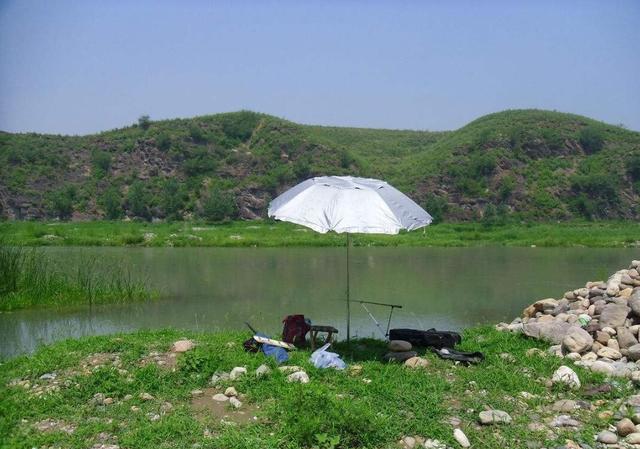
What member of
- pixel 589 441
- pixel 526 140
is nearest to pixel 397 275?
pixel 589 441

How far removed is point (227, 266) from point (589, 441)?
1865 cm

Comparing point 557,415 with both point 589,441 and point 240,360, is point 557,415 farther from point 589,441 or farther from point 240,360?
point 240,360

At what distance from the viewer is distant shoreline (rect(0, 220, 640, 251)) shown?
34.2m

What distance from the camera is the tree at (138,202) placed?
54812 mm

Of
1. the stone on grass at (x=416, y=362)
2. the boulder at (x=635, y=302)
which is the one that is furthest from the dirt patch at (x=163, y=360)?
the boulder at (x=635, y=302)

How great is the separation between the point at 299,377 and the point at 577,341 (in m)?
3.70

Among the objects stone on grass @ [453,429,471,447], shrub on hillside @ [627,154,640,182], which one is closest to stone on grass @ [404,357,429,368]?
stone on grass @ [453,429,471,447]

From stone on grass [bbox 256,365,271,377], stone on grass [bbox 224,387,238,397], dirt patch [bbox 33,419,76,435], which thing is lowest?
dirt patch [bbox 33,419,76,435]

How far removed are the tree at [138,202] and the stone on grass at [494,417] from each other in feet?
172

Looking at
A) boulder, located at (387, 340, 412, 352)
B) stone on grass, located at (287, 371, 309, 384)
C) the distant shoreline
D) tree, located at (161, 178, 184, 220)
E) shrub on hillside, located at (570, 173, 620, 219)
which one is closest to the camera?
stone on grass, located at (287, 371, 309, 384)

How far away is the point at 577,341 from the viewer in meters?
7.36

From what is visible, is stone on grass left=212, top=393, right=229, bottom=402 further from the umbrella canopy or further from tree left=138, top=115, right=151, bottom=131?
tree left=138, top=115, right=151, bottom=131

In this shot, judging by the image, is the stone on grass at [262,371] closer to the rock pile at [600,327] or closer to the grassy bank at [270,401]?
the grassy bank at [270,401]

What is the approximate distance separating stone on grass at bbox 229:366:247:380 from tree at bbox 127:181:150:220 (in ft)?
166
